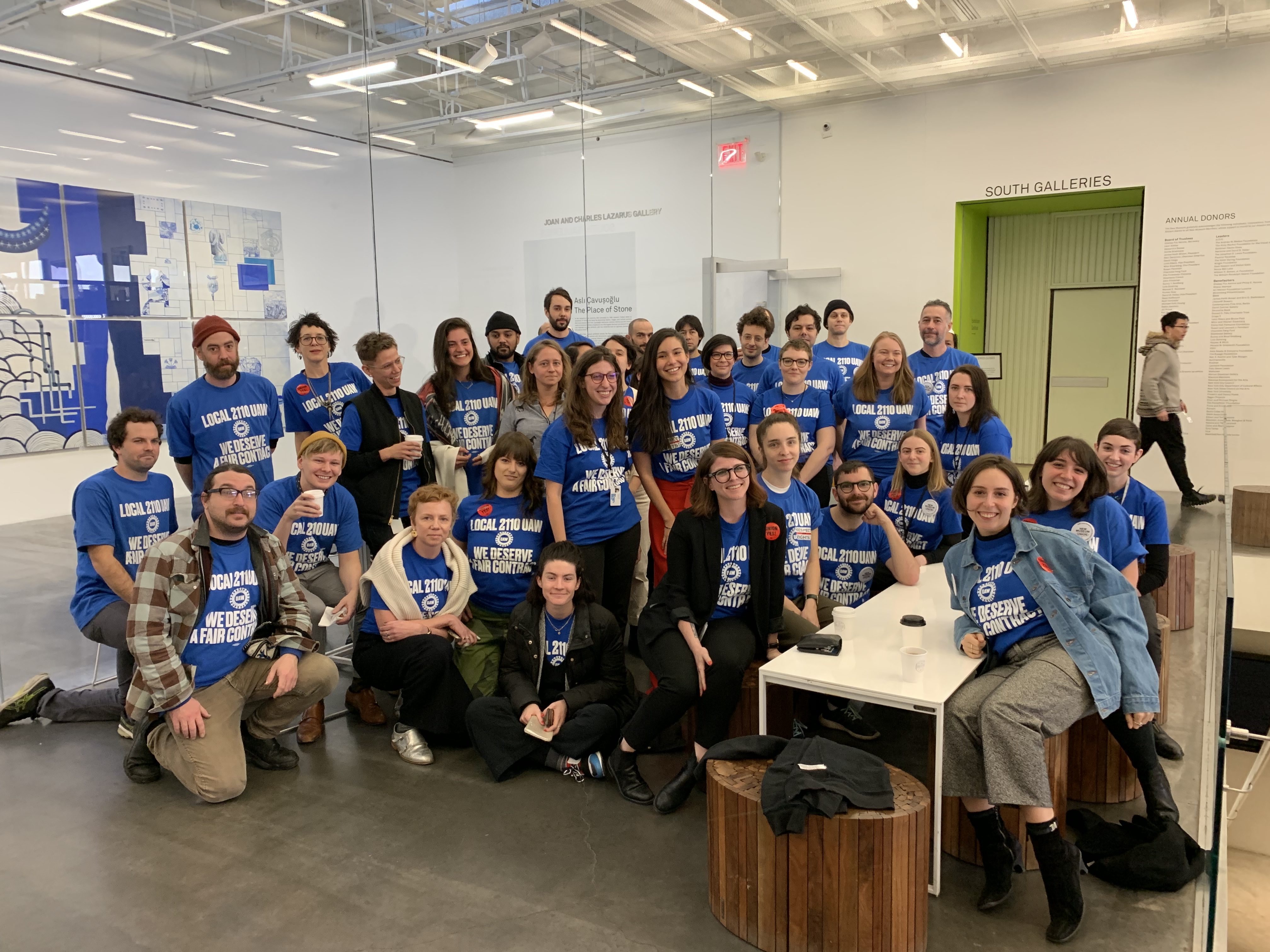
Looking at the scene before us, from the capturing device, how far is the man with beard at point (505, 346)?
16.3 ft

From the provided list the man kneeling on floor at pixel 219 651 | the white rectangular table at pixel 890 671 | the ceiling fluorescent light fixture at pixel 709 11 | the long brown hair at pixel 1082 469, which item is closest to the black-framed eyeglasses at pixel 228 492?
the man kneeling on floor at pixel 219 651

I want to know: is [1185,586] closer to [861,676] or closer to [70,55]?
[861,676]

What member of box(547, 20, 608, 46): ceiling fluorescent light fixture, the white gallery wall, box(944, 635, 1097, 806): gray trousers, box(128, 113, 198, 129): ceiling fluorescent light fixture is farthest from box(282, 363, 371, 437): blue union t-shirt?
the white gallery wall

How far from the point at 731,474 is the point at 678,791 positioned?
3.68 feet

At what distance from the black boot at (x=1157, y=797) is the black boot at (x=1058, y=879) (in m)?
0.48

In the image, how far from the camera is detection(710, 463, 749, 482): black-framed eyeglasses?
3246 mm

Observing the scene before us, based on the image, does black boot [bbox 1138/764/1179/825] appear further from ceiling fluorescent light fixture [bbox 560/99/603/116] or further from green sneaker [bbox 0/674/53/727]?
ceiling fluorescent light fixture [bbox 560/99/603/116]

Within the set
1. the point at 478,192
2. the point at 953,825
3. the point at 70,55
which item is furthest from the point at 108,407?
the point at 953,825

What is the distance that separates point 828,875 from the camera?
2309 millimetres

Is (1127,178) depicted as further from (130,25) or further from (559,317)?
(130,25)

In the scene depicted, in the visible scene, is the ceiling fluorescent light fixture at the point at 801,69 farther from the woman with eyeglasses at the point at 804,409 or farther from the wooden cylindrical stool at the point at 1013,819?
the wooden cylindrical stool at the point at 1013,819

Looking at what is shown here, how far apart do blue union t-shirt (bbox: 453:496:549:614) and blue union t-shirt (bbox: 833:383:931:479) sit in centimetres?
188

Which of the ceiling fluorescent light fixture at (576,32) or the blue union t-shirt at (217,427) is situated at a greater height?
the ceiling fluorescent light fixture at (576,32)

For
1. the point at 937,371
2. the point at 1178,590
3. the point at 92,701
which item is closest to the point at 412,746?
the point at 92,701
